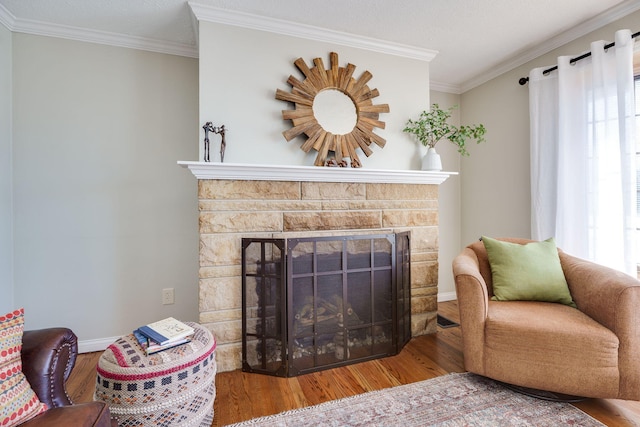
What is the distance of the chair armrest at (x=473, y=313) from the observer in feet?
5.57

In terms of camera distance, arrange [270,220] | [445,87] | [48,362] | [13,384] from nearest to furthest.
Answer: [13,384], [48,362], [270,220], [445,87]

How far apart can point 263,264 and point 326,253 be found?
0.43 m

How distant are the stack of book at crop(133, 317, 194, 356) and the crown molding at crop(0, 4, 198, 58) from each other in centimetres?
209

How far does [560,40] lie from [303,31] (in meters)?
2.08

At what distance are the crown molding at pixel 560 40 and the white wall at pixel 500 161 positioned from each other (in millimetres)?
43

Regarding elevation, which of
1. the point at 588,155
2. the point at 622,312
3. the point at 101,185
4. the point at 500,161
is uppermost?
the point at 500,161

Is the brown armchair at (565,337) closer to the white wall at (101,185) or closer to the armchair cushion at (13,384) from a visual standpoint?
the armchair cushion at (13,384)

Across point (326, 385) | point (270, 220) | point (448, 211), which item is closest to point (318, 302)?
point (326, 385)

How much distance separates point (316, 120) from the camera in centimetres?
222

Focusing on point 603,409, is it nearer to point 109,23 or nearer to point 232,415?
point 232,415

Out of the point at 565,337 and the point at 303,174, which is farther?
the point at 303,174

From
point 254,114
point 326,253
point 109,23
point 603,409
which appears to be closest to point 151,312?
point 326,253

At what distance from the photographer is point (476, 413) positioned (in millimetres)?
1535

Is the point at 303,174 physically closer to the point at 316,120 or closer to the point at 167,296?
the point at 316,120
